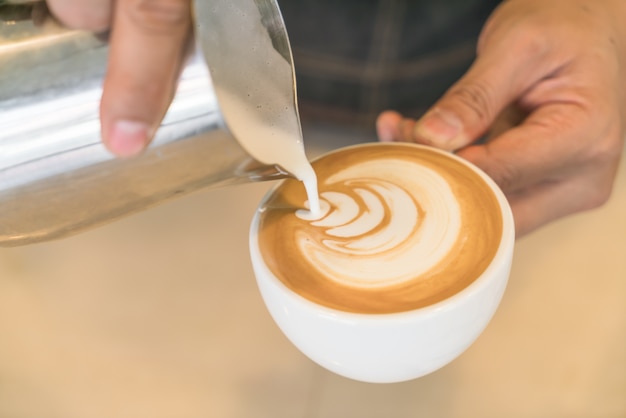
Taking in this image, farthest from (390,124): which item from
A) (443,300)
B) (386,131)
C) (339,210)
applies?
(443,300)

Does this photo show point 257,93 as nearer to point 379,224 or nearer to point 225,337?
point 379,224

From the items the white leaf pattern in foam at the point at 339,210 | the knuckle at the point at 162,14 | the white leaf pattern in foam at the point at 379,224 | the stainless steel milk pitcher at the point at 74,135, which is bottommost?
the white leaf pattern in foam at the point at 339,210

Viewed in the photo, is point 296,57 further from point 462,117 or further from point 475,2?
point 462,117

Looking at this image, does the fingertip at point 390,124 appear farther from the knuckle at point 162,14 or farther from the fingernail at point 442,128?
the knuckle at point 162,14

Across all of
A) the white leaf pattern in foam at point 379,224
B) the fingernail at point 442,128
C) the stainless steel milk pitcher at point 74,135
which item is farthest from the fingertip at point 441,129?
the stainless steel milk pitcher at point 74,135

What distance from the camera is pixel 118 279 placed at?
804 mm

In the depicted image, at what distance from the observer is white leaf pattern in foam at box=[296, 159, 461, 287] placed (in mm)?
493

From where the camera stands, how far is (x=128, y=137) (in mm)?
388

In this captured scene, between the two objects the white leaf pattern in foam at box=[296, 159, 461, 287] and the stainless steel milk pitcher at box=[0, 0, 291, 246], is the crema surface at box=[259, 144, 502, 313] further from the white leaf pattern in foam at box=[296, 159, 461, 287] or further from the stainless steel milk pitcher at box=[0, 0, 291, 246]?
the stainless steel milk pitcher at box=[0, 0, 291, 246]

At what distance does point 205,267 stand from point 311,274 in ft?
1.14

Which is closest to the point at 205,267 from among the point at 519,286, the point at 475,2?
the point at 519,286

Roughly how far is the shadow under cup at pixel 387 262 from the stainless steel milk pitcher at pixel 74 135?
0.11m

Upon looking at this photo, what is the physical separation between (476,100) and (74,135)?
1.53 feet

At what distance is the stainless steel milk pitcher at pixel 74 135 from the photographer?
15.6 inches
